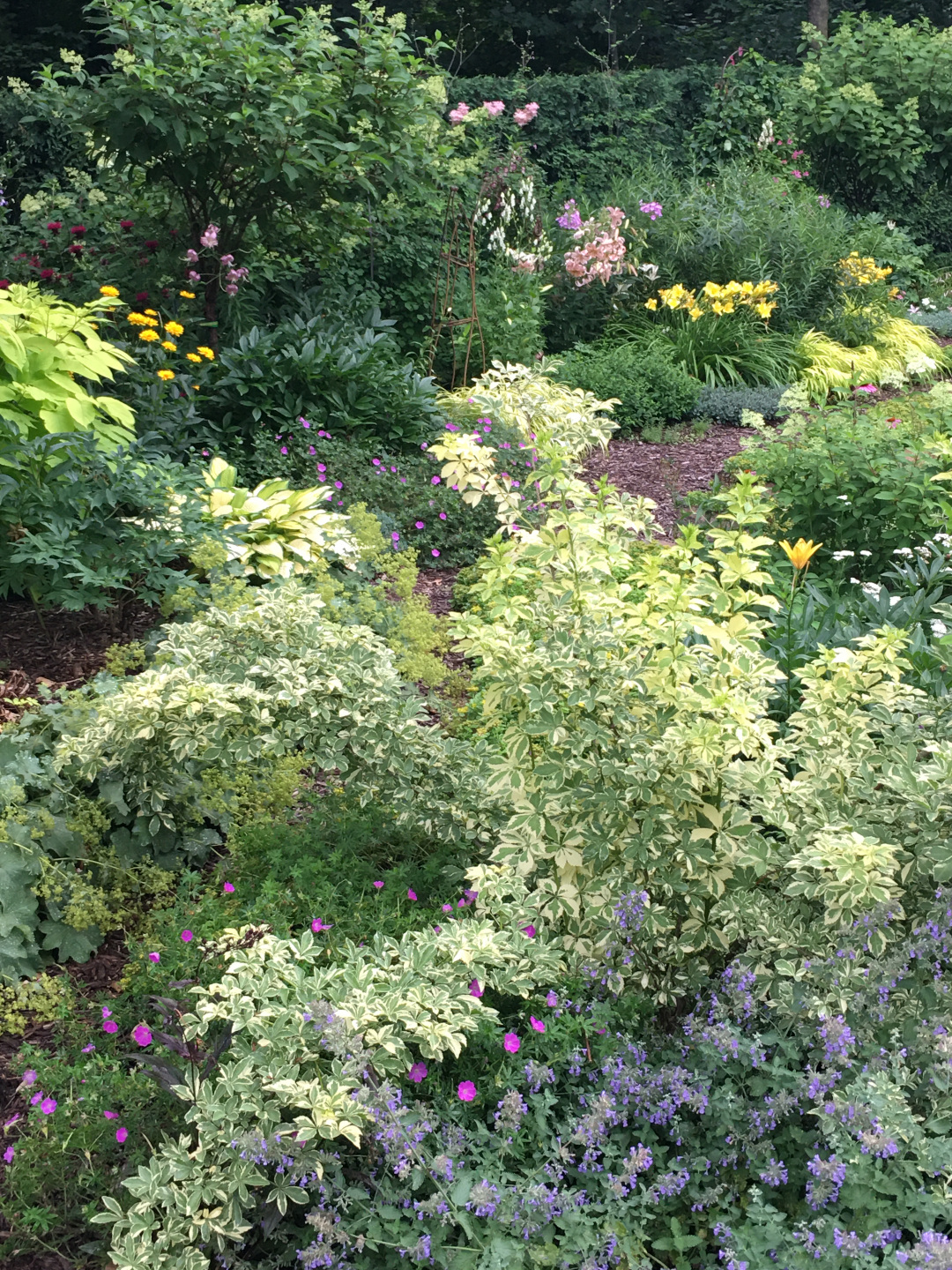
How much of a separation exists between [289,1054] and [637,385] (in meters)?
7.20

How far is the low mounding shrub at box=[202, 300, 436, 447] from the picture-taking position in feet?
20.1

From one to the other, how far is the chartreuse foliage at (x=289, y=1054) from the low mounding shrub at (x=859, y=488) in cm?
324

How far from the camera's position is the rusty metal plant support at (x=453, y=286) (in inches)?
306

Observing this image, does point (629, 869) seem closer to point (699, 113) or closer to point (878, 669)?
point (878, 669)

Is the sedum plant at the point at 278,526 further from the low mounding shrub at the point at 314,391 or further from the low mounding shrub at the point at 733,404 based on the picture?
the low mounding shrub at the point at 733,404

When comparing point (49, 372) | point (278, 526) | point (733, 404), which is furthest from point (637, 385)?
point (49, 372)

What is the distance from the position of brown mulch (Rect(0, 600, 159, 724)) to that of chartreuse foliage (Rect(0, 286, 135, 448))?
2.33 ft

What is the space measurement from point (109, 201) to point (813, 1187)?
762cm

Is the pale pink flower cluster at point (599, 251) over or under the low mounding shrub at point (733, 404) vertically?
over

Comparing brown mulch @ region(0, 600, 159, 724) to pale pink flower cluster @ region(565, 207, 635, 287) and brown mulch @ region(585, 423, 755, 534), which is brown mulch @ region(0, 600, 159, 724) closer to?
brown mulch @ region(585, 423, 755, 534)

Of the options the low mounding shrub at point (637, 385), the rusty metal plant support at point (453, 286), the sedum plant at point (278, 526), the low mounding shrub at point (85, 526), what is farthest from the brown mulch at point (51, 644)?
the low mounding shrub at point (637, 385)

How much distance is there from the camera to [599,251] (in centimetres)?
919

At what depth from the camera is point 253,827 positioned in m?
3.16

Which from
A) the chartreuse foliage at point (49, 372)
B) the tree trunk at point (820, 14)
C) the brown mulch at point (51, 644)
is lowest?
the brown mulch at point (51, 644)
